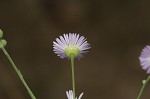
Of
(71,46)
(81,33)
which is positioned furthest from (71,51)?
(81,33)

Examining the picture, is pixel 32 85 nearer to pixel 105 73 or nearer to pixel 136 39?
pixel 105 73

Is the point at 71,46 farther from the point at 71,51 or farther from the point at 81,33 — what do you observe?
the point at 81,33

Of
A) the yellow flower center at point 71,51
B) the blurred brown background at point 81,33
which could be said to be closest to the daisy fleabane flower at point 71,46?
the yellow flower center at point 71,51

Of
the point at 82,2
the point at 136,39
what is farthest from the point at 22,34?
the point at 136,39

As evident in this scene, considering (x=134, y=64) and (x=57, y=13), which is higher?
(x=57, y=13)

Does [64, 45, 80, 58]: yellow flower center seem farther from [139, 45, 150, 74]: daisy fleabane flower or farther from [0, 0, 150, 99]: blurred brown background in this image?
[0, 0, 150, 99]: blurred brown background

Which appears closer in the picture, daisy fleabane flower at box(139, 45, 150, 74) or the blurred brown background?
daisy fleabane flower at box(139, 45, 150, 74)

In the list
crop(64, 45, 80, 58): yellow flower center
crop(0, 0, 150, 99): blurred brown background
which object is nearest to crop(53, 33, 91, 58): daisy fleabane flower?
crop(64, 45, 80, 58): yellow flower center
